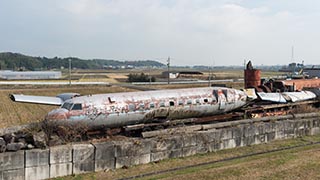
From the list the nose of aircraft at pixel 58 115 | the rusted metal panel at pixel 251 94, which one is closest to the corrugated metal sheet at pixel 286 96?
the rusted metal panel at pixel 251 94

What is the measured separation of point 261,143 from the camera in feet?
77.5

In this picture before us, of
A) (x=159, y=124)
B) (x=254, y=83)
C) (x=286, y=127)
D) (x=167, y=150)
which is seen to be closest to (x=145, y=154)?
(x=167, y=150)

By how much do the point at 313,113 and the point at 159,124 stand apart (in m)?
13.3

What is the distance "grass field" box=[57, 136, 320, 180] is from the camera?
1661cm

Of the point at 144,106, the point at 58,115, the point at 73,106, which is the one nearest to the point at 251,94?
the point at 144,106

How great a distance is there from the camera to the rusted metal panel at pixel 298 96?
30.4 m

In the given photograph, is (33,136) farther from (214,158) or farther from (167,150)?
(214,158)

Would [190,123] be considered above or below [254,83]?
below

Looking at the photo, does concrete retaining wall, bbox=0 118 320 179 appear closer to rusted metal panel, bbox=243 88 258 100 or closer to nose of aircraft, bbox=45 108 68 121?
nose of aircraft, bbox=45 108 68 121

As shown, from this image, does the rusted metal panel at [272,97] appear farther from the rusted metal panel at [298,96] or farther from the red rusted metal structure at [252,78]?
the red rusted metal structure at [252,78]

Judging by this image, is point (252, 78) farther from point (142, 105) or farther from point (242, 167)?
point (242, 167)

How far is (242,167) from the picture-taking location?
17.8 metres

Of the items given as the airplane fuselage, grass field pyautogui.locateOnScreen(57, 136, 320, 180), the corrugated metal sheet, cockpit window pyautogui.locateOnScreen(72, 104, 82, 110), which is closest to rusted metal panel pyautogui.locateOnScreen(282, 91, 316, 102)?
the corrugated metal sheet

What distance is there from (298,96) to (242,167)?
1579 cm
